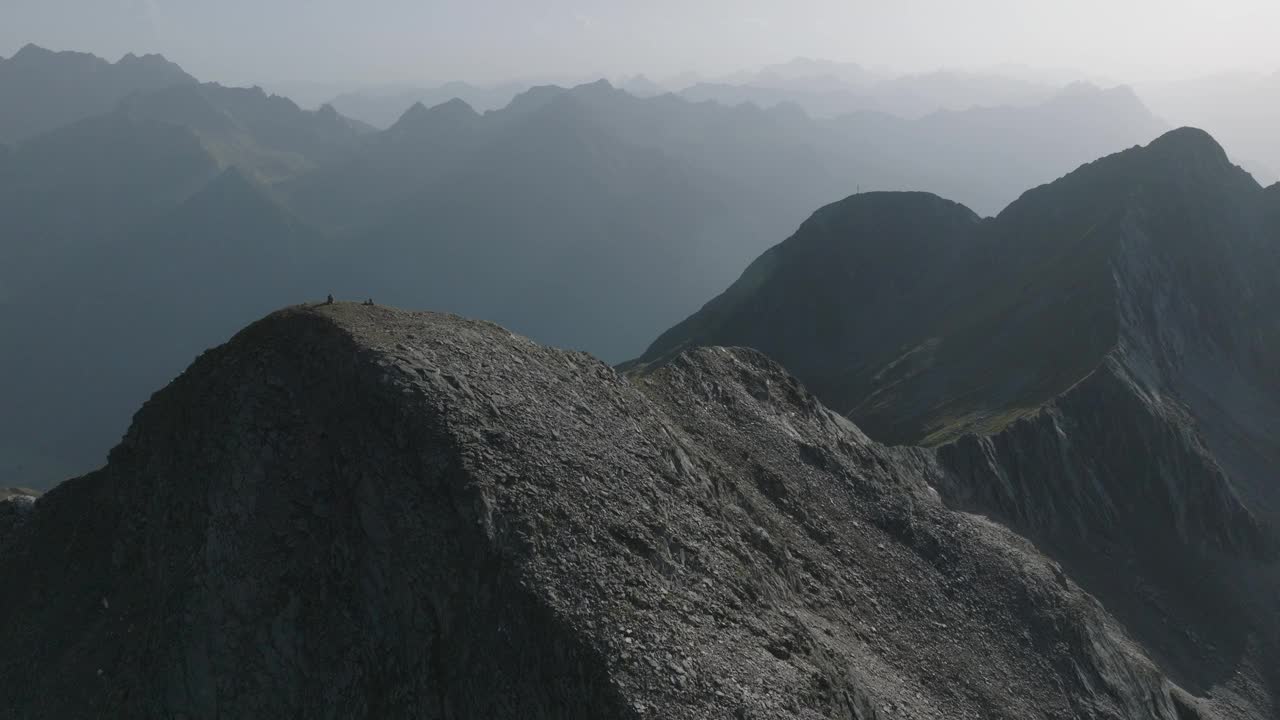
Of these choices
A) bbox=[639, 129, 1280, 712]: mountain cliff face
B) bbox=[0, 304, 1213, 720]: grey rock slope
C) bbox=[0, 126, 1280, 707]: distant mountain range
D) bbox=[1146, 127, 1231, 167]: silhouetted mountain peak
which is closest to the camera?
bbox=[0, 304, 1213, 720]: grey rock slope

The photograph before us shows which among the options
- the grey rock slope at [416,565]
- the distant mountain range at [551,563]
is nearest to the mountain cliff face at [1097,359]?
the distant mountain range at [551,563]

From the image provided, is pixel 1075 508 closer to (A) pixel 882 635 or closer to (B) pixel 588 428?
(A) pixel 882 635

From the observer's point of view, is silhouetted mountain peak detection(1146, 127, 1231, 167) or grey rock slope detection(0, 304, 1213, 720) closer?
grey rock slope detection(0, 304, 1213, 720)

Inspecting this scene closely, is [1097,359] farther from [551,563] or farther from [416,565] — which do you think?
[416,565]

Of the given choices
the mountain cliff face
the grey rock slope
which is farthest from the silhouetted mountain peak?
the grey rock slope

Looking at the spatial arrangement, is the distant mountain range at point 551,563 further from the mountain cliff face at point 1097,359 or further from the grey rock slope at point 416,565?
the mountain cliff face at point 1097,359

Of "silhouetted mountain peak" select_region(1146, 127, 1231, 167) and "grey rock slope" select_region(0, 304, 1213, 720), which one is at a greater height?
"silhouetted mountain peak" select_region(1146, 127, 1231, 167)

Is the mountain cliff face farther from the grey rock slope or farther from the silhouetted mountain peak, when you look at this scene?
the grey rock slope
